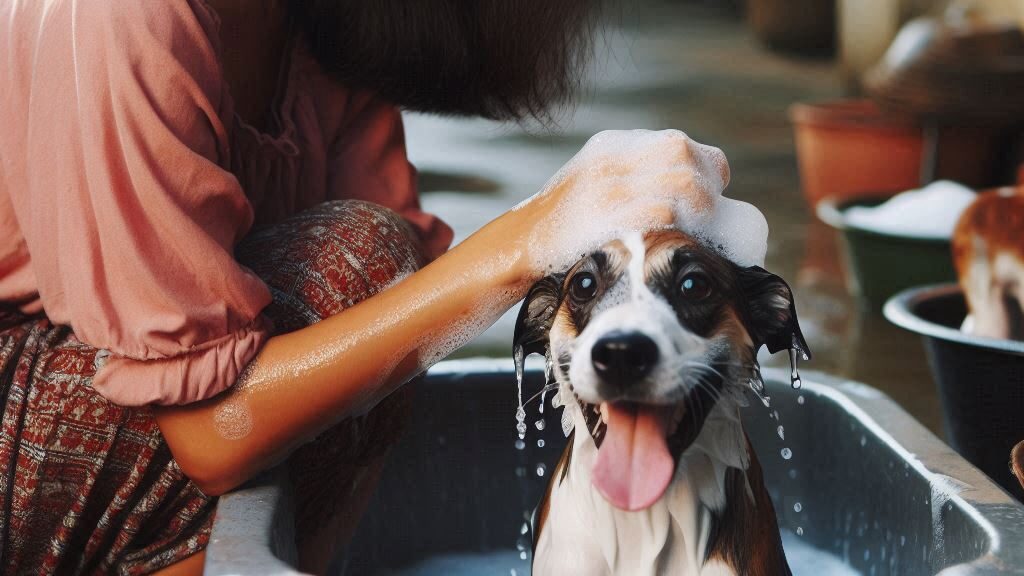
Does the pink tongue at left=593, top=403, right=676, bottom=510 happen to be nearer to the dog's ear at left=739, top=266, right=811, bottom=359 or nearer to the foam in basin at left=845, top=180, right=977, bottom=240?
the dog's ear at left=739, top=266, right=811, bottom=359

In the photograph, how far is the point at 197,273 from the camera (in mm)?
1445

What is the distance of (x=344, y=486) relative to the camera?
73.0 inches

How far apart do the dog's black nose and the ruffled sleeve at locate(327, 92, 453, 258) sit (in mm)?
931

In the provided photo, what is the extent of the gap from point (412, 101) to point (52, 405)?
2.55 ft

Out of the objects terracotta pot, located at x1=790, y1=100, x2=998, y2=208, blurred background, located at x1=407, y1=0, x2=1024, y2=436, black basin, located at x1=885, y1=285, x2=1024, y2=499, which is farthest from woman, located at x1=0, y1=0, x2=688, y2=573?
terracotta pot, located at x1=790, y1=100, x2=998, y2=208

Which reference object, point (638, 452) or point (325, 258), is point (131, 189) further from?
point (638, 452)

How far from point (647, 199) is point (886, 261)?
266cm

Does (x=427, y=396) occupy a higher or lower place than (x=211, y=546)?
lower

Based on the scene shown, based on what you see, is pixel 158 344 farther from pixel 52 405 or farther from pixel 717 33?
pixel 717 33

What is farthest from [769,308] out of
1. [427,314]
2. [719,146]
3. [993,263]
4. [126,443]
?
[719,146]

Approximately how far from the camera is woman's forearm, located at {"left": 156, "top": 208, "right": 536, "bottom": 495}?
4.73 ft

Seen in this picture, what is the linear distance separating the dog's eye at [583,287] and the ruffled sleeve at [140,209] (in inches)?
15.7

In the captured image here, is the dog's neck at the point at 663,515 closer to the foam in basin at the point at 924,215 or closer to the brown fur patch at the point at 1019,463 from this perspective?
the brown fur patch at the point at 1019,463

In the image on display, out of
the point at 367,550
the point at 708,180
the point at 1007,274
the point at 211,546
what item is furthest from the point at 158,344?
the point at 1007,274
